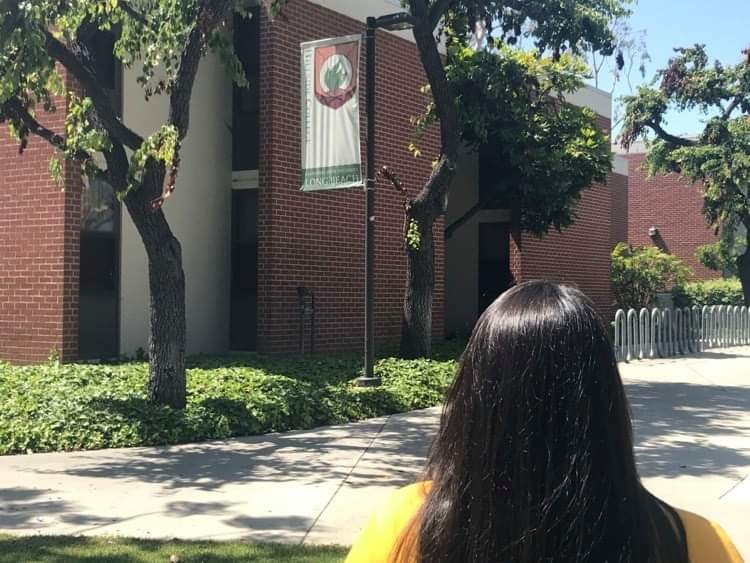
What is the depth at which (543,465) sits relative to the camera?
1396mm

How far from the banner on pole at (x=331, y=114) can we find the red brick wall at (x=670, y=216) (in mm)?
27161

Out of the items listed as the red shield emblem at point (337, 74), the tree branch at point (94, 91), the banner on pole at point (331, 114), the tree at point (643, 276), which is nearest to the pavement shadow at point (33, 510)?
the tree branch at point (94, 91)

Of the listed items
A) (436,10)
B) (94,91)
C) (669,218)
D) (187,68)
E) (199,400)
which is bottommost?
(199,400)

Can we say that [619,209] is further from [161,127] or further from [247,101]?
[161,127]

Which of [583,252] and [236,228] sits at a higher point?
[236,228]

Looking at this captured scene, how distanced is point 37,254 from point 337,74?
201 inches

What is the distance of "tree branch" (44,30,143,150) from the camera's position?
8.44m

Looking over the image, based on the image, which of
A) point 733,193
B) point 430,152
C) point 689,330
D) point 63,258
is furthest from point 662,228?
point 63,258

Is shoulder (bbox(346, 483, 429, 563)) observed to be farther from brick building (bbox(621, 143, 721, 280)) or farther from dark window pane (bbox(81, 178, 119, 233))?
brick building (bbox(621, 143, 721, 280))

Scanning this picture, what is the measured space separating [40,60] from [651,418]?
302 inches

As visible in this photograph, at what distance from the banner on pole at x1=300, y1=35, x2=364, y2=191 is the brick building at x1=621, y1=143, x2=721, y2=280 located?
27.1 metres

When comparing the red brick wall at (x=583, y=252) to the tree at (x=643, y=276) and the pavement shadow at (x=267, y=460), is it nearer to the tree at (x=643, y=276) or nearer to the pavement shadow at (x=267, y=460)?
the tree at (x=643, y=276)

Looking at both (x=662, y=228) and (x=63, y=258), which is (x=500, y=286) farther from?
(x=662, y=228)

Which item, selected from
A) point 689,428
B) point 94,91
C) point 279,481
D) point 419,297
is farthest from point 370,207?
point 279,481
